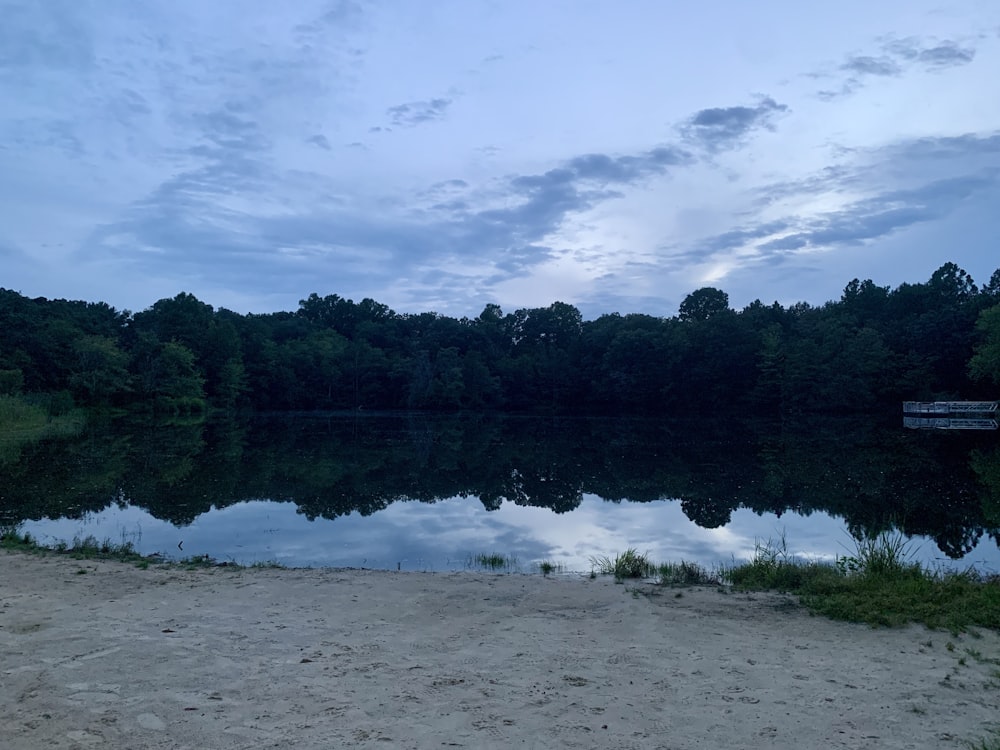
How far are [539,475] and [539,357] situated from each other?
189 ft

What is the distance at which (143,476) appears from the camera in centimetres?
2008

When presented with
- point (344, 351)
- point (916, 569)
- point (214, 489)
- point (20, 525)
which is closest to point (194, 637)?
point (916, 569)

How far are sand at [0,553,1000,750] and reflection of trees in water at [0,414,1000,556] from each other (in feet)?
22.1

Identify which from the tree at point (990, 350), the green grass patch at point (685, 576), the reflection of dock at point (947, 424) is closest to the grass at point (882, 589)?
the green grass patch at point (685, 576)

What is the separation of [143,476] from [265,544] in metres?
10.3

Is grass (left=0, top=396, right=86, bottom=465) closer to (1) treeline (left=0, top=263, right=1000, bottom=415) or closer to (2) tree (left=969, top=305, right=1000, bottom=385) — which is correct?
(1) treeline (left=0, top=263, right=1000, bottom=415)

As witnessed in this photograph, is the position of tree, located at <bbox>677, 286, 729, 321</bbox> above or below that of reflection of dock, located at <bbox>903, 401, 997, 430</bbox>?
above

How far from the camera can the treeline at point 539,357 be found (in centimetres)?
5247

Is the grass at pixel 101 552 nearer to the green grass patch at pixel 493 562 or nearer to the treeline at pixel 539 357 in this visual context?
the green grass patch at pixel 493 562

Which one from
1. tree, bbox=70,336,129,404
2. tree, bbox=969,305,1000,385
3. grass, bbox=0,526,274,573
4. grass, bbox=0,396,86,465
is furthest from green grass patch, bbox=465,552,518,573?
tree, bbox=70,336,129,404

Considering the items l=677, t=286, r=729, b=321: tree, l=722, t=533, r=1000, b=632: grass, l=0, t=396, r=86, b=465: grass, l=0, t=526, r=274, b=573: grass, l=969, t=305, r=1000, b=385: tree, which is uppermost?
l=677, t=286, r=729, b=321: tree

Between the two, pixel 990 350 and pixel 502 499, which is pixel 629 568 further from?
pixel 990 350

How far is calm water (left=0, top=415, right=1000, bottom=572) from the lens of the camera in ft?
38.9

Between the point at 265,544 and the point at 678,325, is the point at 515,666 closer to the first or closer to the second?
the point at 265,544
